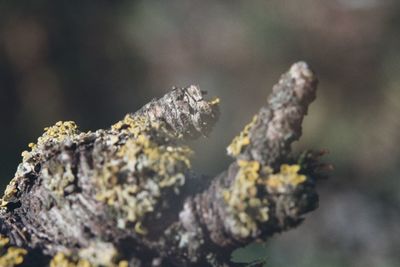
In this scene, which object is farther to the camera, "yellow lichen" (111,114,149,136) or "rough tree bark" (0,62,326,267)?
"yellow lichen" (111,114,149,136)

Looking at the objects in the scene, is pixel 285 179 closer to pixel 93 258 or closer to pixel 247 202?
pixel 247 202

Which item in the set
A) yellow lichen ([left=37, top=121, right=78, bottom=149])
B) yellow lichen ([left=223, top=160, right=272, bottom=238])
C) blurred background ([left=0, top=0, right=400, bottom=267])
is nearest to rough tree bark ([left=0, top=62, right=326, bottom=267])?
yellow lichen ([left=223, top=160, right=272, bottom=238])

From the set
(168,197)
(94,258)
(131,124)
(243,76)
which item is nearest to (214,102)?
(131,124)

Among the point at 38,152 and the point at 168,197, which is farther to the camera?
the point at 38,152

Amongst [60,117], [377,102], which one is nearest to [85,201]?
[377,102]

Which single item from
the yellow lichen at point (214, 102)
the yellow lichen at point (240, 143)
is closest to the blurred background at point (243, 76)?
A: the yellow lichen at point (214, 102)

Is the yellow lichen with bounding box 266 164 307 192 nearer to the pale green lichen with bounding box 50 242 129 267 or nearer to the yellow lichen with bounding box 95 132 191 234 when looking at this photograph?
the yellow lichen with bounding box 95 132 191 234

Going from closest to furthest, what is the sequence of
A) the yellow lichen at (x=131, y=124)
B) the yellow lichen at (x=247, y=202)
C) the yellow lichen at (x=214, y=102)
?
the yellow lichen at (x=247, y=202) → the yellow lichen at (x=131, y=124) → the yellow lichen at (x=214, y=102)

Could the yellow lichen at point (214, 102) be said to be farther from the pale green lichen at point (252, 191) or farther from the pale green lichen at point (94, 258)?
the pale green lichen at point (94, 258)
